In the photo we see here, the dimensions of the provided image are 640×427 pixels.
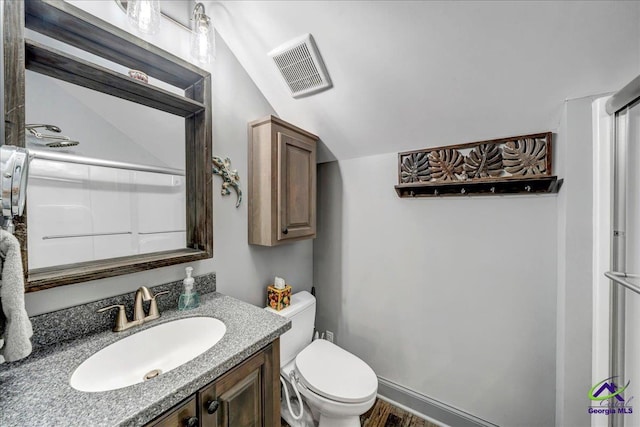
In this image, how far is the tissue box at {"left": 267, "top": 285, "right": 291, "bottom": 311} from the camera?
150 cm

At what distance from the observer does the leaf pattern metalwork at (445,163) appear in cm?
143

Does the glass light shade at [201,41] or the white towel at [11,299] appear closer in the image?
the white towel at [11,299]

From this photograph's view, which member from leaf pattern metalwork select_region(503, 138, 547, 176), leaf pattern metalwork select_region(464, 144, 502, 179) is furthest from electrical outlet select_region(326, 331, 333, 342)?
leaf pattern metalwork select_region(503, 138, 547, 176)

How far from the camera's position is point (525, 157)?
1.24 metres

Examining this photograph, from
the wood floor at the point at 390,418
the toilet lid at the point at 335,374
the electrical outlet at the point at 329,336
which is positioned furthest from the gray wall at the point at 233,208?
the wood floor at the point at 390,418

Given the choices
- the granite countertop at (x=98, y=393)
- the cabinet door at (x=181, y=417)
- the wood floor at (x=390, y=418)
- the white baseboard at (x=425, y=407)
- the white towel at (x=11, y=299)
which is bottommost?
the wood floor at (x=390, y=418)

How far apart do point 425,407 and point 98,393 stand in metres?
1.77

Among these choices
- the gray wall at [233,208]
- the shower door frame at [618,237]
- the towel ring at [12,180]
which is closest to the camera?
the towel ring at [12,180]

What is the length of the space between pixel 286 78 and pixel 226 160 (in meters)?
0.58

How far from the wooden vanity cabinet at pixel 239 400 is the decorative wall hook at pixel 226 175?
827 mm

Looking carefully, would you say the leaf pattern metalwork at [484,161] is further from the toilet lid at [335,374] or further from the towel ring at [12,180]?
the towel ring at [12,180]

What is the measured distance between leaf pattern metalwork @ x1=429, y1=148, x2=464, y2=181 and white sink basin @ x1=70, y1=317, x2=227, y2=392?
4.62ft

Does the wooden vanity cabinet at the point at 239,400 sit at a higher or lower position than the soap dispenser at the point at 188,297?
lower

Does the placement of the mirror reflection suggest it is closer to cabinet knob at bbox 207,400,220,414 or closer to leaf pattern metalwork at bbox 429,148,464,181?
cabinet knob at bbox 207,400,220,414
